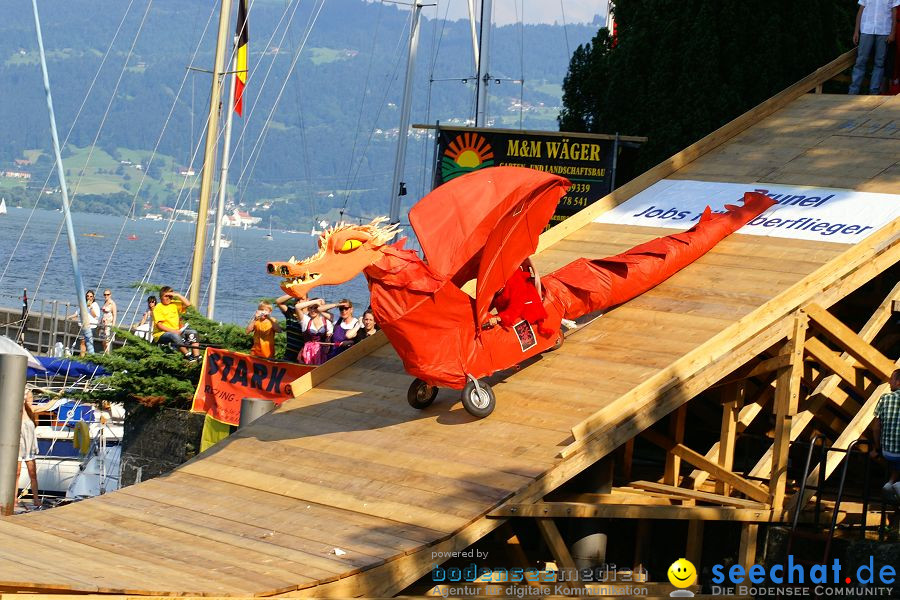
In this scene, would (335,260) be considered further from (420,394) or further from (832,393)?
(832,393)

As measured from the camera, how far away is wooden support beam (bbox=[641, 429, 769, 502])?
35.0ft

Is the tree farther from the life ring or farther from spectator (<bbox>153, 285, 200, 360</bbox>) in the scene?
the life ring

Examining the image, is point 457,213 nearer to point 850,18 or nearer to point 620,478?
point 620,478

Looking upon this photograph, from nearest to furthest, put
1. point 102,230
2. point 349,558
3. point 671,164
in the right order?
point 349,558
point 671,164
point 102,230

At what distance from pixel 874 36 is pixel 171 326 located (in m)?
8.90

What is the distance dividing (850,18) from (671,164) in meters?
6.61

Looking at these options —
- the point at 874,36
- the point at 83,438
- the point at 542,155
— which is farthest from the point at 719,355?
the point at 83,438

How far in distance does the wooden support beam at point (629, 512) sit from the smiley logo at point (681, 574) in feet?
1.15

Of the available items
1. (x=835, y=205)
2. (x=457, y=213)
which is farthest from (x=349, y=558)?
(x=835, y=205)

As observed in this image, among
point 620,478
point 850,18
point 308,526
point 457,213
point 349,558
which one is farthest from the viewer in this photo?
point 850,18

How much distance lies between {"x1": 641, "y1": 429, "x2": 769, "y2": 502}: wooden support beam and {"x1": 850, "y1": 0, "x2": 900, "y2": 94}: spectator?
6307mm

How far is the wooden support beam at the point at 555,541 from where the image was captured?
9.71 metres

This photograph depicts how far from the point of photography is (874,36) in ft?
51.2

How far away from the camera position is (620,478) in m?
12.2
